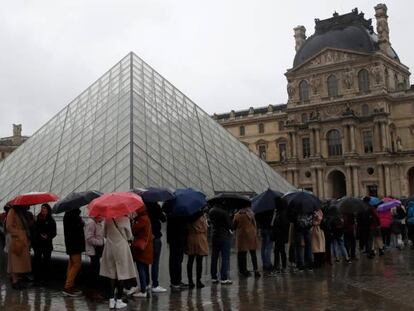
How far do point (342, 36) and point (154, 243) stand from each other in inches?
1840

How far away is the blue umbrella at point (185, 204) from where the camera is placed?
736cm

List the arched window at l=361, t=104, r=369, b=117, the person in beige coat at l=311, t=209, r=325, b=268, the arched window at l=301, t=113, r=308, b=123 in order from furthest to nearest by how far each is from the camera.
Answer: the arched window at l=301, t=113, r=308, b=123 → the arched window at l=361, t=104, r=369, b=117 → the person in beige coat at l=311, t=209, r=325, b=268

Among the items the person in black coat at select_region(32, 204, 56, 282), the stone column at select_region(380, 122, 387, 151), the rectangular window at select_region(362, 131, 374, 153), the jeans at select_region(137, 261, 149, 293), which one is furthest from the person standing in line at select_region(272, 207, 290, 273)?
the rectangular window at select_region(362, 131, 374, 153)

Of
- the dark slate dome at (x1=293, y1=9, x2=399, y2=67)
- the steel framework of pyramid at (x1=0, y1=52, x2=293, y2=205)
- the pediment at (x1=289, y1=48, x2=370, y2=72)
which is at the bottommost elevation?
the steel framework of pyramid at (x1=0, y1=52, x2=293, y2=205)

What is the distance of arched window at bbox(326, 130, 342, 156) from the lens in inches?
1857

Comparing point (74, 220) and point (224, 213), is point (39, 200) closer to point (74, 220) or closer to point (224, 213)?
point (74, 220)

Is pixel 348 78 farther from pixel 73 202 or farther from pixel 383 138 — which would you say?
pixel 73 202

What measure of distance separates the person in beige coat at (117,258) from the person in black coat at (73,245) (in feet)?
3.10

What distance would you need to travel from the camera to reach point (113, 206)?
5844mm

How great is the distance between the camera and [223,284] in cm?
761

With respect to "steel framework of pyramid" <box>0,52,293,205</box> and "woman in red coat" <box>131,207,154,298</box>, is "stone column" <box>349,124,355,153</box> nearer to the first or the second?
"steel framework of pyramid" <box>0,52,293,205</box>

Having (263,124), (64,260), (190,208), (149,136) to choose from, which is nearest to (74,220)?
(190,208)

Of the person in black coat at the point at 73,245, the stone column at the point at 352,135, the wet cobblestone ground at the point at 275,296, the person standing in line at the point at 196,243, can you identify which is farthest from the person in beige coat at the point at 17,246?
the stone column at the point at 352,135

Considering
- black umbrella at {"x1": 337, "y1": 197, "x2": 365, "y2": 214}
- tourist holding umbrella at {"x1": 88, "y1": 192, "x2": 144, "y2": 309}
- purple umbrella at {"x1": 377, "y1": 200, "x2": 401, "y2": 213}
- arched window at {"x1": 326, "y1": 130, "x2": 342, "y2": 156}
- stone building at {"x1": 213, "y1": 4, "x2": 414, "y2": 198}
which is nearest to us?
tourist holding umbrella at {"x1": 88, "y1": 192, "x2": 144, "y2": 309}
